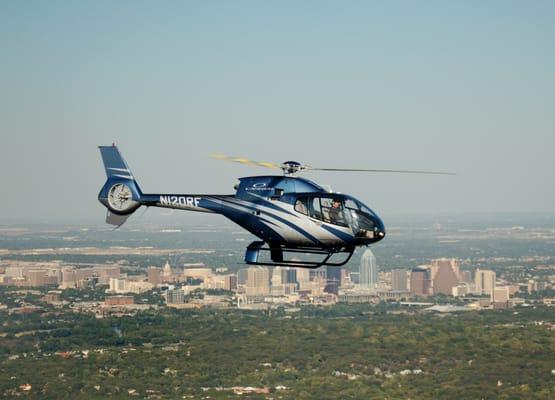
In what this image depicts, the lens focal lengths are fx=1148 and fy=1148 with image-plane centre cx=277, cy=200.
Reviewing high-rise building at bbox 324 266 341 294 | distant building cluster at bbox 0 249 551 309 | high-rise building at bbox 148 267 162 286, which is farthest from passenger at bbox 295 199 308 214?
high-rise building at bbox 148 267 162 286

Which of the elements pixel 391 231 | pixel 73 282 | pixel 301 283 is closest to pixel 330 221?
pixel 73 282

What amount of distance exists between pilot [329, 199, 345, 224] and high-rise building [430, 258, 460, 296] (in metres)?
68.9

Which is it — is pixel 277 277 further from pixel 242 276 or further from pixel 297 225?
pixel 297 225

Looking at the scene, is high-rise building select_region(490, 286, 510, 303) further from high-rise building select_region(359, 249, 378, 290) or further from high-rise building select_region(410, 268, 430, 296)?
high-rise building select_region(359, 249, 378, 290)

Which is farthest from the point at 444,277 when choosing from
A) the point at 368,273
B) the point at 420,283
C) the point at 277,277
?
the point at 277,277

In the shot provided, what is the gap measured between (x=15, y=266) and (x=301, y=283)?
20.5m

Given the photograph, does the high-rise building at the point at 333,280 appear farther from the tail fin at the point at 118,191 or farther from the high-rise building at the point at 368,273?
the tail fin at the point at 118,191

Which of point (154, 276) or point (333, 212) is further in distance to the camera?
point (154, 276)

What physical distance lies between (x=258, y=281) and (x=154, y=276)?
784 cm

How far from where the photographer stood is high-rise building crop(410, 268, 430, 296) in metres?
83.8

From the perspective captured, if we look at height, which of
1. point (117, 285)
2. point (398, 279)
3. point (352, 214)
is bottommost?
point (117, 285)

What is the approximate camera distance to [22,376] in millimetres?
44188

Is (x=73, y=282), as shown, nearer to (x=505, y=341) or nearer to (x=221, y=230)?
(x=505, y=341)

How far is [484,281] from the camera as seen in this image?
285ft
